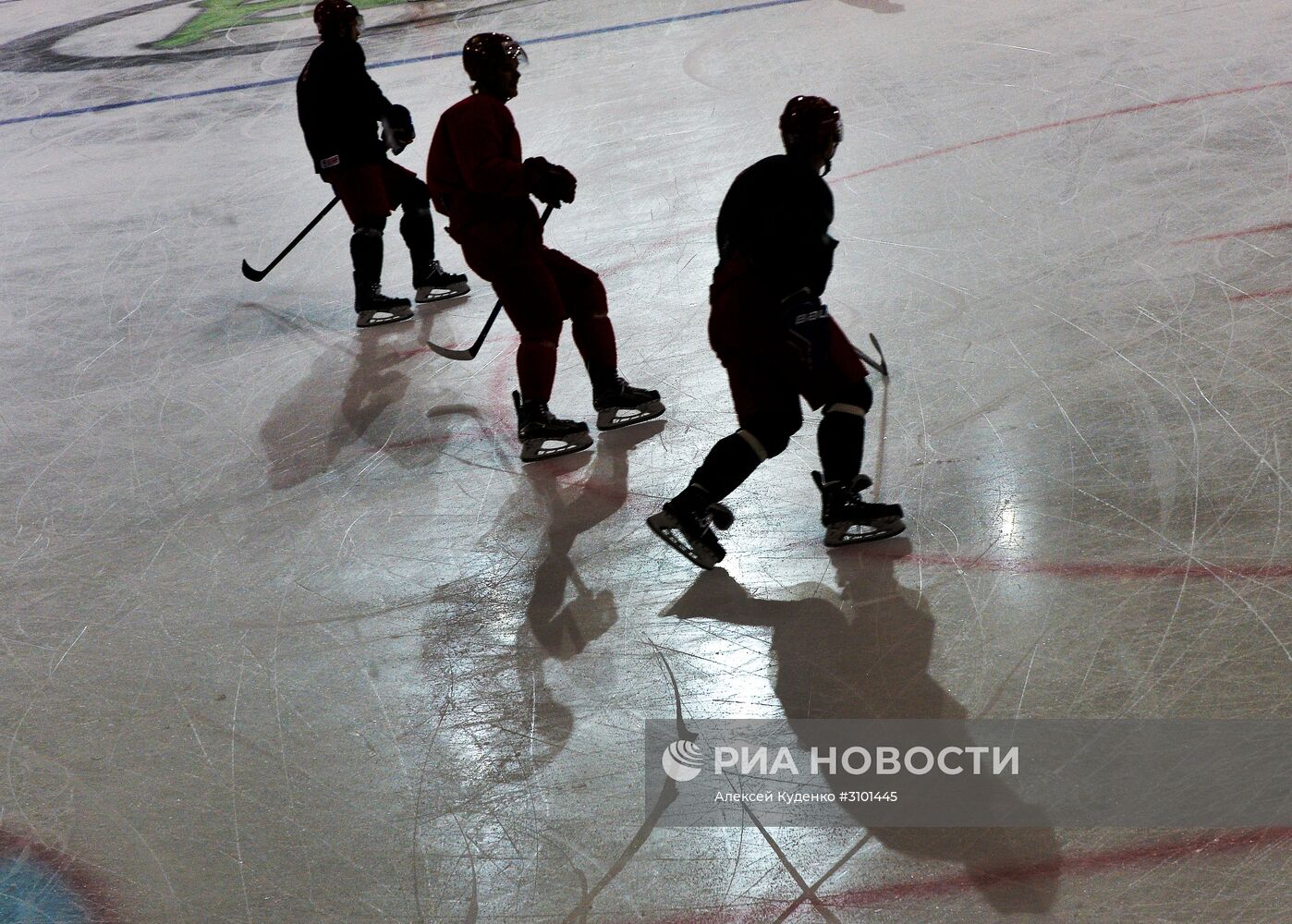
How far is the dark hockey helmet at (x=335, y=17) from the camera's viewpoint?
445 centimetres

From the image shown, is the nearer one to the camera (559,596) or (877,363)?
(559,596)

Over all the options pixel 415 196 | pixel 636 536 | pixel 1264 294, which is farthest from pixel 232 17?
pixel 1264 294

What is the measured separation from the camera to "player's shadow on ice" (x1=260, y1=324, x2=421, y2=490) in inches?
151

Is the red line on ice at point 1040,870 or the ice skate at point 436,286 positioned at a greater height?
the ice skate at point 436,286

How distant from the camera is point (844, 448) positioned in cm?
292

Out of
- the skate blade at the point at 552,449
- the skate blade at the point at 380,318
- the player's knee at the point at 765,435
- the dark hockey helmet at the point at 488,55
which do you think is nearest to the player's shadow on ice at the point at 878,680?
the player's knee at the point at 765,435

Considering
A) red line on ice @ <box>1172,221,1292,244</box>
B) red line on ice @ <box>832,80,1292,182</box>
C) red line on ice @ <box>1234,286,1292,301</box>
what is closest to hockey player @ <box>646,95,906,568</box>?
red line on ice @ <box>1234,286,1292,301</box>

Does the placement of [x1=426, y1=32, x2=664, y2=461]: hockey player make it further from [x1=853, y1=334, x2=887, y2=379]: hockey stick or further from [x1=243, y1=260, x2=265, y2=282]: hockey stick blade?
[x1=243, y1=260, x2=265, y2=282]: hockey stick blade

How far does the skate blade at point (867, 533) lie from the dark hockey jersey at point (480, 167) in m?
1.38

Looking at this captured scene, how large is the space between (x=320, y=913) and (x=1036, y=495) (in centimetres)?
205

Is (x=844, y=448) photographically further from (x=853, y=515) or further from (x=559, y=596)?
(x=559, y=596)

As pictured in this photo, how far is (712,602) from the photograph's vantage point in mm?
2873

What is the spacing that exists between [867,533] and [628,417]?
1.07 meters

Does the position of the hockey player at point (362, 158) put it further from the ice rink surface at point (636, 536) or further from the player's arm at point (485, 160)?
the player's arm at point (485, 160)
